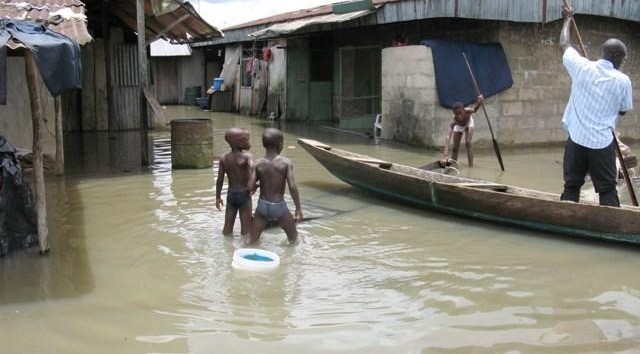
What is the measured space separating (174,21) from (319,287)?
334 inches

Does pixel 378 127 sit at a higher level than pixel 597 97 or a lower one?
lower

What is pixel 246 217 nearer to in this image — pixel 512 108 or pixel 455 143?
pixel 455 143

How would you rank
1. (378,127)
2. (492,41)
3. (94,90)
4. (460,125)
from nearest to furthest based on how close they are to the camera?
1. (460,125)
2. (492,41)
3. (378,127)
4. (94,90)

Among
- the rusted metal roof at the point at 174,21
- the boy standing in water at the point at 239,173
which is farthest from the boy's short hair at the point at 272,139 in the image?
the rusted metal roof at the point at 174,21

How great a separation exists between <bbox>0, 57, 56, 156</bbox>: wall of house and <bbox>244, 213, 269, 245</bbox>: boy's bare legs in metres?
5.14

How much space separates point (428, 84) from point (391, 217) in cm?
594

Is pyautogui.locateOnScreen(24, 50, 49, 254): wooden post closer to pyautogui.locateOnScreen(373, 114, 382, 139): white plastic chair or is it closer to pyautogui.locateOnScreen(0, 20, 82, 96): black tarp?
pyautogui.locateOnScreen(0, 20, 82, 96): black tarp

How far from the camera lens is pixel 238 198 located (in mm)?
6191

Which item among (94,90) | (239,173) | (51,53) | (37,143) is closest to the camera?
(51,53)

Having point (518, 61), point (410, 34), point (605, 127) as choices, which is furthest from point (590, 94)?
point (410, 34)

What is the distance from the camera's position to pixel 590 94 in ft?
19.4

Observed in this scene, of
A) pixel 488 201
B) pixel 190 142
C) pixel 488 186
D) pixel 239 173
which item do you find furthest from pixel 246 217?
pixel 190 142

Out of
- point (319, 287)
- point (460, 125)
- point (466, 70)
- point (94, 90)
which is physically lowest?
point (319, 287)

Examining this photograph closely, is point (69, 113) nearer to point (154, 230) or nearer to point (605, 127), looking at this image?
point (154, 230)
